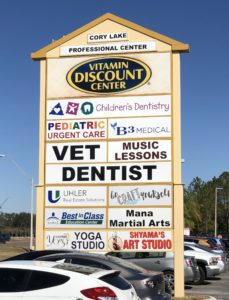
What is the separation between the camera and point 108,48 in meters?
16.0

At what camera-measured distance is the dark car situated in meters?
10.4

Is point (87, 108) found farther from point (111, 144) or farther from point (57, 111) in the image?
point (111, 144)

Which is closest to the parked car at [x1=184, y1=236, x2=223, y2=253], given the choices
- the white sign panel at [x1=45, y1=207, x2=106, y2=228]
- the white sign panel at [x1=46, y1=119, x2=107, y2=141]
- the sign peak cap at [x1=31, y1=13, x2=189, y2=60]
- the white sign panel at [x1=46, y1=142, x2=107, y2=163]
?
the white sign panel at [x1=45, y1=207, x2=106, y2=228]

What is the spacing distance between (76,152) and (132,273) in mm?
5667

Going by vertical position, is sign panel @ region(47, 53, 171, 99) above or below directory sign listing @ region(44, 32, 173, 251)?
above

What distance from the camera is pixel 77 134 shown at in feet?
51.8

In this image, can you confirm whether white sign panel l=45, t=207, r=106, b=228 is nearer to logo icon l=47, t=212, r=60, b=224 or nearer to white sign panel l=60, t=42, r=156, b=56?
logo icon l=47, t=212, r=60, b=224

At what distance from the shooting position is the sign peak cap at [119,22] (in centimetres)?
1560

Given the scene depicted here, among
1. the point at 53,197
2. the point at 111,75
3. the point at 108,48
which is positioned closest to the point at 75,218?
the point at 53,197

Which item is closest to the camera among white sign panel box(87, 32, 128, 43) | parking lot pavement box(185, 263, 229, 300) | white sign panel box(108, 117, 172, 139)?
white sign panel box(108, 117, 172, 139)

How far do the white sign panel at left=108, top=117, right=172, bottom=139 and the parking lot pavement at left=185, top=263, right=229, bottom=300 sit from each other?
17.3 feet

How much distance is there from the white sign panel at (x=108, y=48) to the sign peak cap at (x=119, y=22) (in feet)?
0.82

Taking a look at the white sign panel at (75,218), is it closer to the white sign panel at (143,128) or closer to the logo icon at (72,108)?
the white sign panel at (143,128)

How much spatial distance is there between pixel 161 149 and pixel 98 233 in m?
2.87
